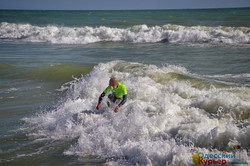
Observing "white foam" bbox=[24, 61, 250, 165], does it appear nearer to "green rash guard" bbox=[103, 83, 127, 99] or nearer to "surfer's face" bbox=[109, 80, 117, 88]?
"green rash guard" bbox=[103, 83, 127, 99]

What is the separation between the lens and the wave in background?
26094mm

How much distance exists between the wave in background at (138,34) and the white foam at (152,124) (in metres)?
15.9

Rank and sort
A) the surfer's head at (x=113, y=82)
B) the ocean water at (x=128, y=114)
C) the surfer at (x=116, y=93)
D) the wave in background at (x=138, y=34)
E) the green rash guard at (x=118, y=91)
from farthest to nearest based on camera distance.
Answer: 1. the wave in background at (x=138, y=34)
2. the green rash guard at (x=118, y=91)
3. the surfer at (x=116, y=93)
4. the surfer's head at (x=113, y=82)
5. the ocean water at (x=128, y=114)

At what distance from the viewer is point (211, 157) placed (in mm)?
6055

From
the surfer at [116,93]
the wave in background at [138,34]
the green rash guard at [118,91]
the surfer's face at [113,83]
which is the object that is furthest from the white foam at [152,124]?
the wave in background at [138,34]

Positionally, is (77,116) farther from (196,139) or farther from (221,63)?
(221,63)

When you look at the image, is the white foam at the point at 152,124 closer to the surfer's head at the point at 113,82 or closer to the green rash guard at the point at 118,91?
the green rash guard at the point at 118,91

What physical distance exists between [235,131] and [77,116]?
14.6ft

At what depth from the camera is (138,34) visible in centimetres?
3048

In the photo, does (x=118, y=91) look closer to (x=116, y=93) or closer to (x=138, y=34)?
(x=116, y=93)

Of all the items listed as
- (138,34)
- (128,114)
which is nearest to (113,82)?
→ (128,114)

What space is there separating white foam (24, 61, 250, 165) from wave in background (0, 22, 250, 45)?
15.9 meters

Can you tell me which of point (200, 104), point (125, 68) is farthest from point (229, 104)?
point (125, 68)

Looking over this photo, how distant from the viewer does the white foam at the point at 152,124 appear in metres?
6.61
